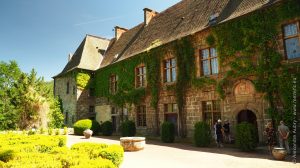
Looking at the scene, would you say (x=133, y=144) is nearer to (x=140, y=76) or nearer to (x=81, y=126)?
(x=140, y=76)

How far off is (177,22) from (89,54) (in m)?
13.7

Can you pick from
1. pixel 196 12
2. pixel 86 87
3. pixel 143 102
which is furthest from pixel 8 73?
pixel 196 12

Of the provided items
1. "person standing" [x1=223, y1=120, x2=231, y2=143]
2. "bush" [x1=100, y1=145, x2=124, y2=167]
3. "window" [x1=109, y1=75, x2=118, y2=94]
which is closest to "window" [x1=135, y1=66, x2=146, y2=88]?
"window" [x1=109, y1=75, x2=118, y2=94]

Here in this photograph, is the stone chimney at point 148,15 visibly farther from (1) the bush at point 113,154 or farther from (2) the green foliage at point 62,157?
(1) the bush at point 113,154

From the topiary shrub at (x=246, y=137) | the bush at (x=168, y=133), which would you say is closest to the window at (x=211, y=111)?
the bush at (x=168, y=133)

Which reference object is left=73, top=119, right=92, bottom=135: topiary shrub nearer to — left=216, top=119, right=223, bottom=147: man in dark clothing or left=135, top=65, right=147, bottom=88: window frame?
left=135, top=65, right=147, bottom=88: window frame

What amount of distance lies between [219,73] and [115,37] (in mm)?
18392

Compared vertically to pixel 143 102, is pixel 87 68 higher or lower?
higher

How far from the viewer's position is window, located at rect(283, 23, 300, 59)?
37.6 feet

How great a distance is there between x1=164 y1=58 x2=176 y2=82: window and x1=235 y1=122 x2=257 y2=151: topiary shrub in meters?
7.17

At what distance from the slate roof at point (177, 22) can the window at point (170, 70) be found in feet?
5.18

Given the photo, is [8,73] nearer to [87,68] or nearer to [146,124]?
[87,68]

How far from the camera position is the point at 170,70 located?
1800 centimetres

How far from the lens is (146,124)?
19.7m
